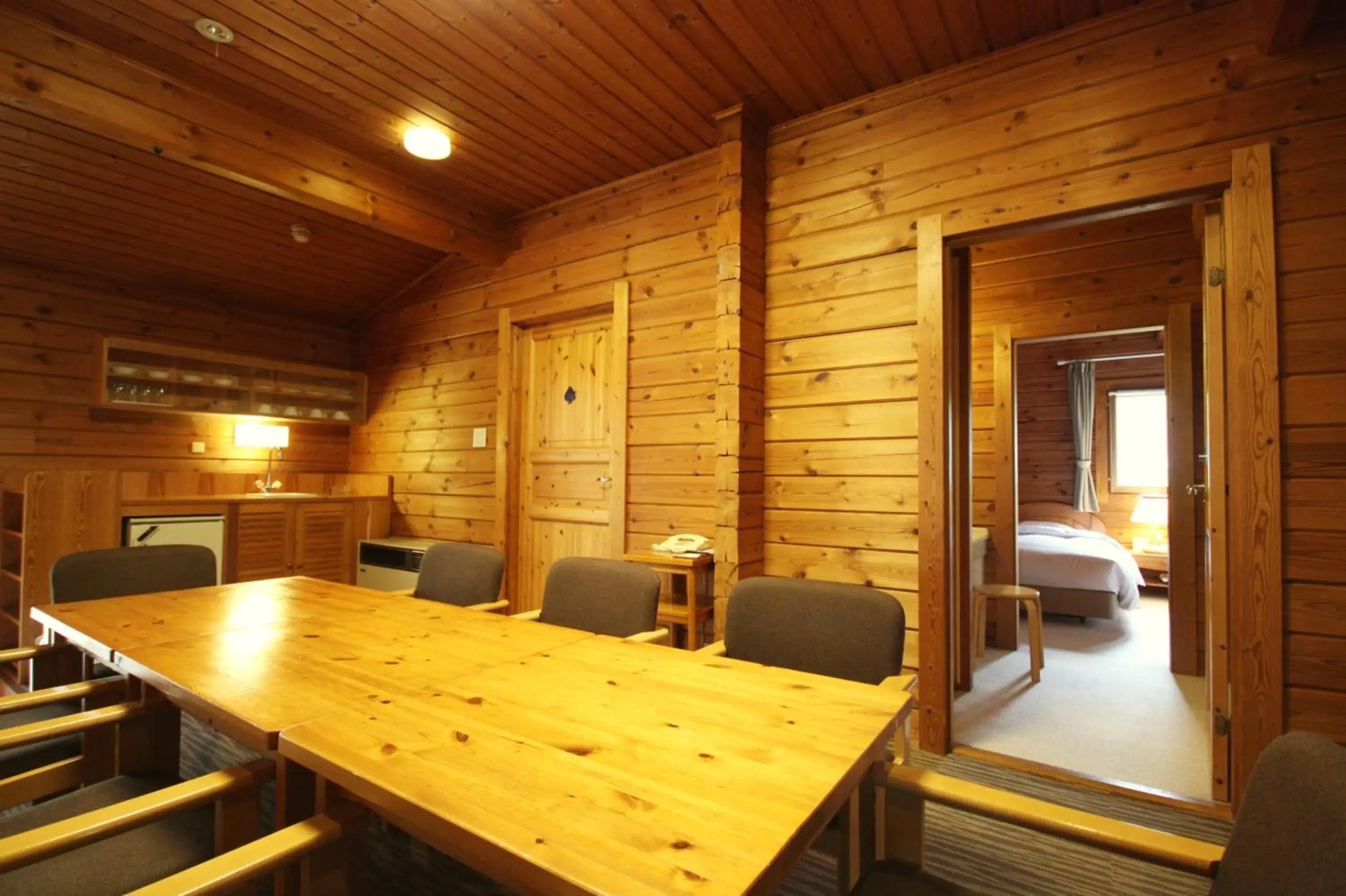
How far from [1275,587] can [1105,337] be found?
5.56 m

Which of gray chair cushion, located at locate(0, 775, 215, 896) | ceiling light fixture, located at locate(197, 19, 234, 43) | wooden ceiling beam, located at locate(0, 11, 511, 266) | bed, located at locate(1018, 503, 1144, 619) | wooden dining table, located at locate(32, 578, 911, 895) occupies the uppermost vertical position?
ceiling light fixture, located at locate(197, 19, 234, 43)

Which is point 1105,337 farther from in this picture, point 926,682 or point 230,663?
point 230,663

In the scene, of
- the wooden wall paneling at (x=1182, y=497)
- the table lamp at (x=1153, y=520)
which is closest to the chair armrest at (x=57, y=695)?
the wooden wall paneling at (x=1182, y=497)

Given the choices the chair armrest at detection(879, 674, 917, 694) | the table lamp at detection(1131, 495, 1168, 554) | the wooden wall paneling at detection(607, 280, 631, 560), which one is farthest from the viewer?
the table lamp at detection(1131, 495, 1168, 554)

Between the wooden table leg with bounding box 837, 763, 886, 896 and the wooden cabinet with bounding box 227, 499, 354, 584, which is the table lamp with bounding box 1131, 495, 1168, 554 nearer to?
the wooden table leg with bounding box 837, 763, 886, 896

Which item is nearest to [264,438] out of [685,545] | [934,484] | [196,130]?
[196,130]

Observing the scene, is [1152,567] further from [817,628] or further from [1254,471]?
[817,628]

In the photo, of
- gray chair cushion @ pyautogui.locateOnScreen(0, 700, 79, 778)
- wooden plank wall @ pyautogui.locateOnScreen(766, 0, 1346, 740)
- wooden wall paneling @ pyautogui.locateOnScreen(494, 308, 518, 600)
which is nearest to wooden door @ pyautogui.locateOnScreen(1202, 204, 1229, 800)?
wooden plank wall @ pyautogui.locateOnScreen(766, 0, 1346, 740)

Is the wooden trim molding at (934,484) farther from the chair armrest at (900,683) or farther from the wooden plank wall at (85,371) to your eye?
the wooden plank wall at (85,371)

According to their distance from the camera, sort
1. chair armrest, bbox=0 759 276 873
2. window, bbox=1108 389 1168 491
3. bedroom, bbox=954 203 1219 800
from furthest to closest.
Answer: window, bbox=1108 389 1168 491, bedroom, bbox=954 203 1219 800, chair armrest, bbox=0 759 276 873

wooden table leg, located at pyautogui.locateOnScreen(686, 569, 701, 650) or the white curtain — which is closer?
wooden table leg, located at pyautogui.locateOnScreen(686, 569, 701, 650)

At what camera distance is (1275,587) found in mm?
2121

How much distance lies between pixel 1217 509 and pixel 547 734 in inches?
97.7

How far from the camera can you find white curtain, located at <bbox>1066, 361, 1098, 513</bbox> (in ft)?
23.9
